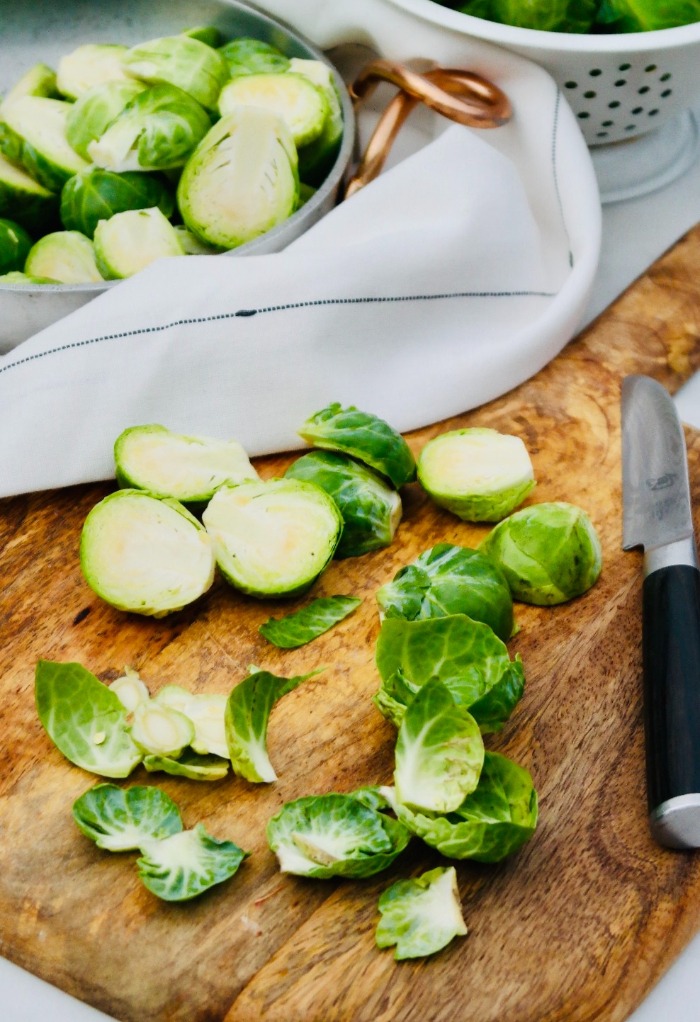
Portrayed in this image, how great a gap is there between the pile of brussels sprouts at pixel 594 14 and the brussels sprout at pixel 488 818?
1592mm

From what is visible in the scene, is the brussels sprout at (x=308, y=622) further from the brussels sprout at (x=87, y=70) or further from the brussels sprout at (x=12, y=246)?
the brussels sprout at (x=87, y=70)

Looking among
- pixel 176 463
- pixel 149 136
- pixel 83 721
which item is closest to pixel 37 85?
pixel 149 136

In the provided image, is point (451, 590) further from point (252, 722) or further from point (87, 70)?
point (87, 70)

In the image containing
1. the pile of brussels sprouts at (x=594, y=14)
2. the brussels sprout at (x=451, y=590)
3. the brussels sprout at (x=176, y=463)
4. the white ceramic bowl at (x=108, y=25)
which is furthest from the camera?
the white ceramic bowl at (x=108, y=25)

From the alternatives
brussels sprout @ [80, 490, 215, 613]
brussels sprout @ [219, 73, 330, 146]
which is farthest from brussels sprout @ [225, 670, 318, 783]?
brussels sprout @ [219, 73, 330, 146]

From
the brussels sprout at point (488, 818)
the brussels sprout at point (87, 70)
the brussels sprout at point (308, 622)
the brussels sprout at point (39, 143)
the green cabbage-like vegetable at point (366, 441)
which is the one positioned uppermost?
the brussels sprout at point (87, 70)

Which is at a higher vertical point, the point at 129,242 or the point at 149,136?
the point at 149,136

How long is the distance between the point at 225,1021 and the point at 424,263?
4.37 ft

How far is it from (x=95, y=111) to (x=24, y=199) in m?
0.22

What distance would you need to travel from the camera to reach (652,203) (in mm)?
2525

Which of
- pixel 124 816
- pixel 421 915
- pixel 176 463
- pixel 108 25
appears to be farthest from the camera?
pixel 108 25

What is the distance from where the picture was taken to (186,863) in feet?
4.10

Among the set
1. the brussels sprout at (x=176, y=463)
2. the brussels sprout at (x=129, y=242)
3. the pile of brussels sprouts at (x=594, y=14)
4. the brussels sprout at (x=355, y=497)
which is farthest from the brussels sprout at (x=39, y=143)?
the pile of brussels sprouts at (x=594, y=14)

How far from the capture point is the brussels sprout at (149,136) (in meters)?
1.98
